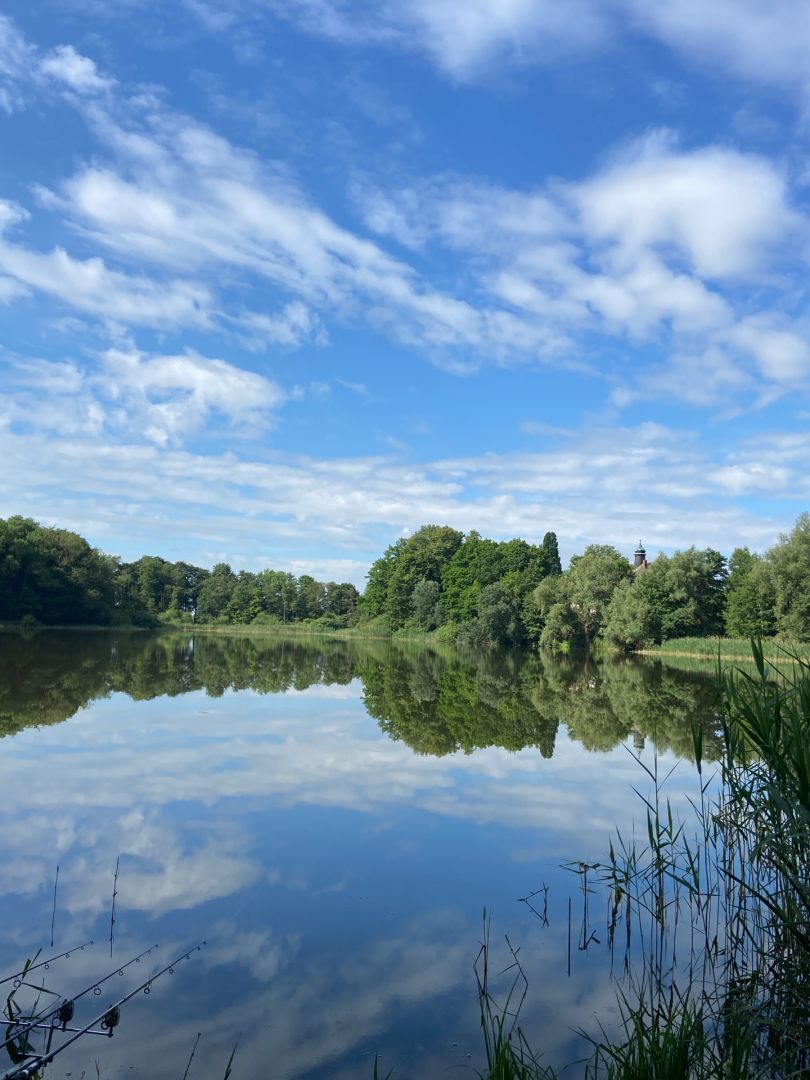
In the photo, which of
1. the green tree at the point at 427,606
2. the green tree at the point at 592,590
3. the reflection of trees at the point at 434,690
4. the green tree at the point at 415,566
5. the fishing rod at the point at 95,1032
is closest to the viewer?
the fishing rod at the point at 95,1032

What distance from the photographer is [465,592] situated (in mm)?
74500

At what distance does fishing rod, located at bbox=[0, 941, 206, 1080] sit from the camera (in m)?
3.31

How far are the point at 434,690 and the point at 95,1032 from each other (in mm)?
21377

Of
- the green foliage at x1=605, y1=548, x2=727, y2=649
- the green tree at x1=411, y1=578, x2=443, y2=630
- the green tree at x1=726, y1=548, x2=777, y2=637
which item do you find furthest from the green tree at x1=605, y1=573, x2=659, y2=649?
the green tree at x1=411, y1=578, x2=443, y2=630

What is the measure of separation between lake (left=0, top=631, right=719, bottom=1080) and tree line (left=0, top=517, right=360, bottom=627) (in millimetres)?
50627

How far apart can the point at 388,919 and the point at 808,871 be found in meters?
3.41

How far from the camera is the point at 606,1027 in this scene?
15.9 ft

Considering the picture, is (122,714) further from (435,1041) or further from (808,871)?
(808,871)

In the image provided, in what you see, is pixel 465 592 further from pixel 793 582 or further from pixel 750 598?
pixel 793 582

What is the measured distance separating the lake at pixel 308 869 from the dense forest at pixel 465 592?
66.3 feet

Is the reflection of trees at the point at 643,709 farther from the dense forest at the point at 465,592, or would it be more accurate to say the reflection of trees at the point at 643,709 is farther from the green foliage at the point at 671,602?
the green foliage at the point at 671,602

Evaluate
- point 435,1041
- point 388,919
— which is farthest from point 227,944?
point 435,1041

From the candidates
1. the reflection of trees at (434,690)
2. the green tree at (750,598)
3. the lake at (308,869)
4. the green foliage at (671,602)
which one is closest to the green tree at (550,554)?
the green foliage at (671,602)

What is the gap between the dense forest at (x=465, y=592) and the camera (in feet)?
165
